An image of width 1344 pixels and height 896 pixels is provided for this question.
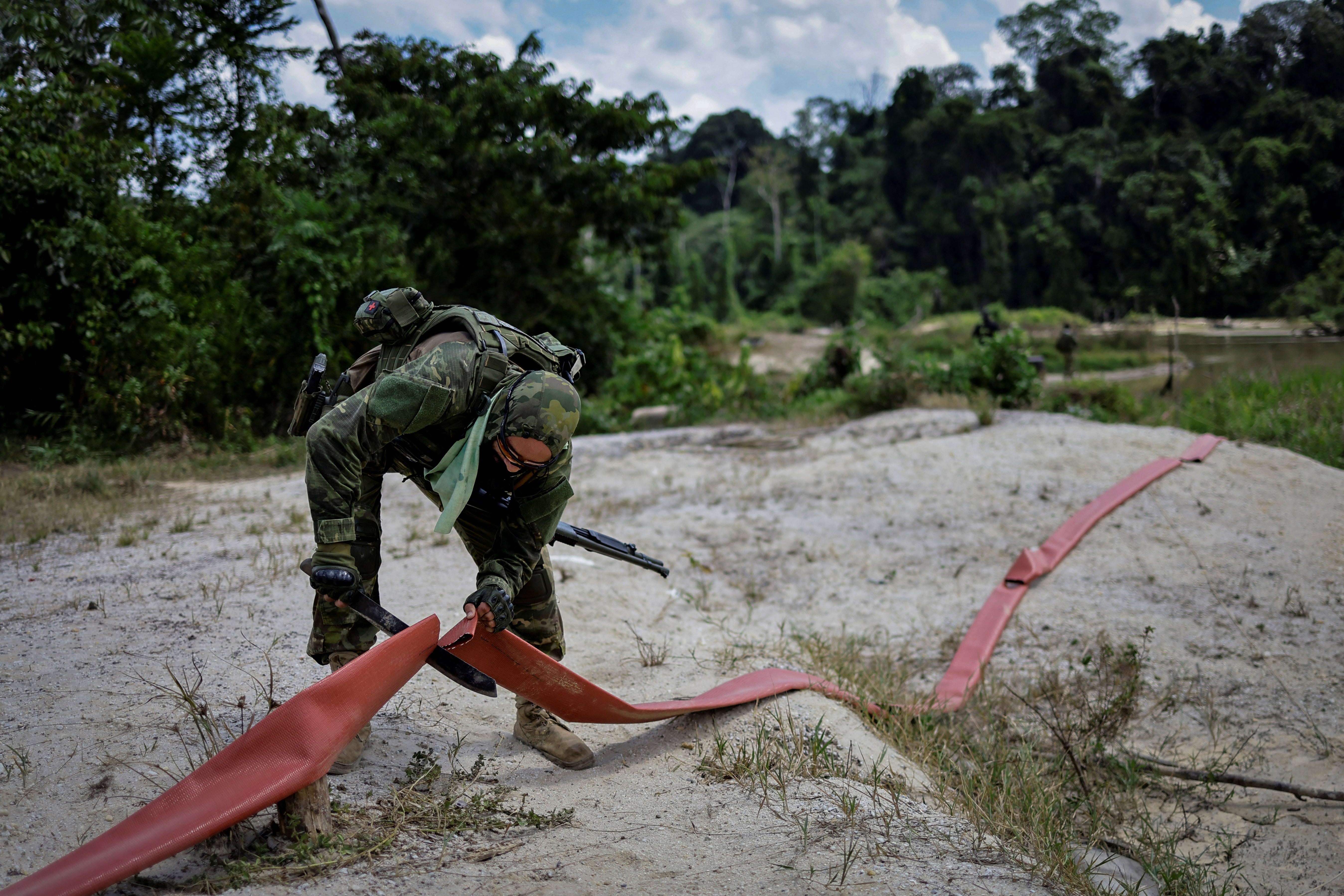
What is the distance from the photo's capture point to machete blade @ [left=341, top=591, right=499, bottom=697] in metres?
2.32

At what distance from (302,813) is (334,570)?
58 centimetres

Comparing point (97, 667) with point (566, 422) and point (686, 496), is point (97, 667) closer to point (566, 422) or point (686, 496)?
point (566, 422)

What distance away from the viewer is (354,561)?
8.27ft

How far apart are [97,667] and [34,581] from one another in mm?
1420

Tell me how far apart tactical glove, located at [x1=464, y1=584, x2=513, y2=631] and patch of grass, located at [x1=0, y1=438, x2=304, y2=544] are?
3.50 metres

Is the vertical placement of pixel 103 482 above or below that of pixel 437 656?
above

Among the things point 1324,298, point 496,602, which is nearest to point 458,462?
point 496,602

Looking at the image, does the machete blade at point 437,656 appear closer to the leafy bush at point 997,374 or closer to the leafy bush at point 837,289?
the leafy bush at point 997,374

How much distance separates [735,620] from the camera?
180 inches

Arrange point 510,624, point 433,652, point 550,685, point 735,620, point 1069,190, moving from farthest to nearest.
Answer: point 1069,190, point 735,620, point 510,624, point 550,685, point 433,652

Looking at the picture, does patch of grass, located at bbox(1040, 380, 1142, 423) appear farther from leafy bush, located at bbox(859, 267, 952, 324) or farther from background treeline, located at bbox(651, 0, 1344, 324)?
leafy bush, located at bbox(859, 267, 952, 324)

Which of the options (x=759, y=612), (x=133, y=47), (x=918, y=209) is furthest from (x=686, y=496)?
(x=918, y=209)

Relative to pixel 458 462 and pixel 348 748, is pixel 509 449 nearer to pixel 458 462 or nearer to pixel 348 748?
pixel 458 462

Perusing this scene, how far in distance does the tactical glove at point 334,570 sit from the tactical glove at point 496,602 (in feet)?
1.03
